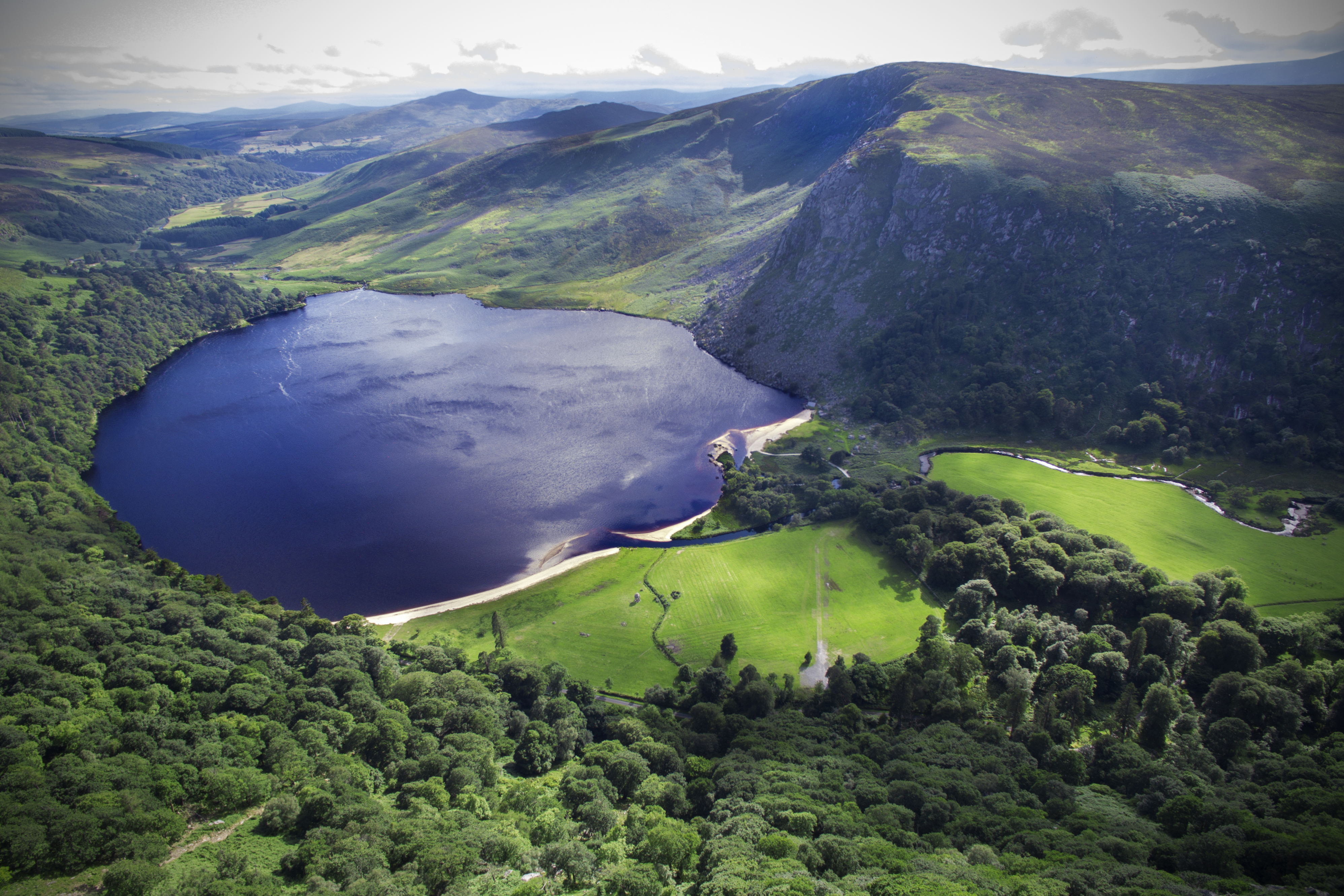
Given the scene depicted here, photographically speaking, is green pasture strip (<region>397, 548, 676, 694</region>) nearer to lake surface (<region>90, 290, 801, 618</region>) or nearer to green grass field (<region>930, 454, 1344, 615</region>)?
lake surface (<region>90, 290, 801, 618</region>)

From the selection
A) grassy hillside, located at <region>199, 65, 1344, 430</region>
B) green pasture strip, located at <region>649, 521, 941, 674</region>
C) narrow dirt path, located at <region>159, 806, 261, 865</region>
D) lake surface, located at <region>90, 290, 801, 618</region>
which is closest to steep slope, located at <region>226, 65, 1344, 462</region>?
grassy hillside, located at <region>199, 65, 1344, 430</region>

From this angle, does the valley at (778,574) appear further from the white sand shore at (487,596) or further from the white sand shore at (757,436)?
the white sand shore at (757,436)

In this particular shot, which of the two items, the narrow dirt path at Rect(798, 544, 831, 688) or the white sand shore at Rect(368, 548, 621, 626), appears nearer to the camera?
the narrow dirt path at Rect(798, 544, 831, 688)

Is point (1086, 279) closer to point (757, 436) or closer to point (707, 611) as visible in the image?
point (757, 436)

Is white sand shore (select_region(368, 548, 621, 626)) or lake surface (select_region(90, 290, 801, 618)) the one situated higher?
lake surface (select_region(90, 290, 801, 618))

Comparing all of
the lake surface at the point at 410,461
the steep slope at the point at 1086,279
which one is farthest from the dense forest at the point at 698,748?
the steep slope at the point at 1086,279

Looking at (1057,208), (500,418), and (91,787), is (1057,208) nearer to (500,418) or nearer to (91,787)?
(500,418)

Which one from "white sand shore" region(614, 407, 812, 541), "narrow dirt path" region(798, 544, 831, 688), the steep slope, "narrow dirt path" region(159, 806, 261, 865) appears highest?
the steep slope
